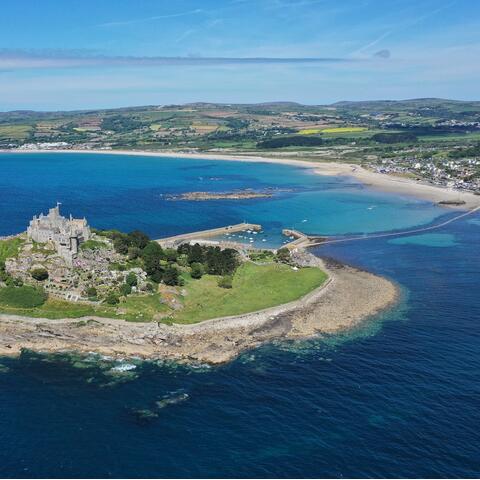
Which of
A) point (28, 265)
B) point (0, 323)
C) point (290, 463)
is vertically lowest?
point (290, 463)

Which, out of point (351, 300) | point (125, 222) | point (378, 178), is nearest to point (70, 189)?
point (125, 222)

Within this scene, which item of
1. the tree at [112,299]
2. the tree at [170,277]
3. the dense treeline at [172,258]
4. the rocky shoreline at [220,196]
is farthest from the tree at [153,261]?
the rocky shoreline at [220,196]

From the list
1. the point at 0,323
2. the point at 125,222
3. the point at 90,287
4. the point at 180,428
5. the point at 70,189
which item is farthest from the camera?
the point at 70,189

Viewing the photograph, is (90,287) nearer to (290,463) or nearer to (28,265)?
(28,265)

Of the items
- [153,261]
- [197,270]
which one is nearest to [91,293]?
[153,261]

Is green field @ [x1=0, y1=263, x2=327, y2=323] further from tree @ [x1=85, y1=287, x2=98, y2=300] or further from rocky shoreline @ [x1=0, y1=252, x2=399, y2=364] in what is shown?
tree @ [x1=85, y1=287, x2=98, y2=300]

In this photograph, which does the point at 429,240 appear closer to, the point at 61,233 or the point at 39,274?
the point at 61,233
